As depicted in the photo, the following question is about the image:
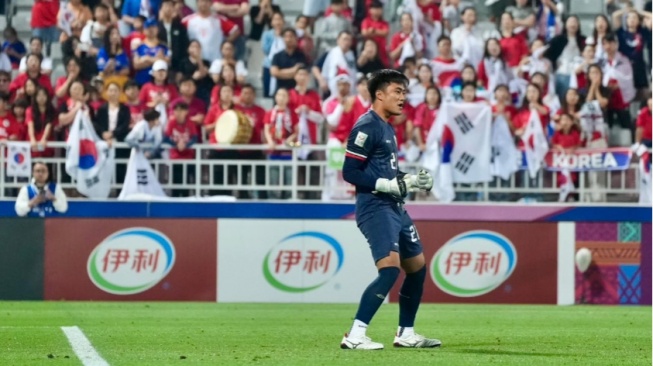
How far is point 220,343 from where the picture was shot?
10.6m

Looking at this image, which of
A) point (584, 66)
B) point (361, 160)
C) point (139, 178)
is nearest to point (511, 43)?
point (584, 66)

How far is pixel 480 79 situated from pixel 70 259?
6.51m

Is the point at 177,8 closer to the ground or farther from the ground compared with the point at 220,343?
farther from the ground

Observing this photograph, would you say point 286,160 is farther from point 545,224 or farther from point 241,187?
point 545,224

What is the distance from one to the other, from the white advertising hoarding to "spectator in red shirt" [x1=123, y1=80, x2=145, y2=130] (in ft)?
5.87

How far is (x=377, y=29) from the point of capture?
20.6 metres

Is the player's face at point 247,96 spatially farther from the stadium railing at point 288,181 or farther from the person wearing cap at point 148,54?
the person wearing cap at point 148,54

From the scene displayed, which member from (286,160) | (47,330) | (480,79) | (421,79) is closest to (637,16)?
(480,79)

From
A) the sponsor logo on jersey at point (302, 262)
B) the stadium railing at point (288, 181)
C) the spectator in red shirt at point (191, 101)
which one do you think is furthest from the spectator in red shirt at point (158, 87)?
the sponsor logo on jersey at point (302, 262)

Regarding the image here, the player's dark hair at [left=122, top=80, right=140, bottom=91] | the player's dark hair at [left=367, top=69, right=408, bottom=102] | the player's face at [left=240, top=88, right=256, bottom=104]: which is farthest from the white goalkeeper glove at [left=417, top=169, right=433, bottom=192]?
the player's dark hair at [left=122, top=80, right=140, bottom=91]

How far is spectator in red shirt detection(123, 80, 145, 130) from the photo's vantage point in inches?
711

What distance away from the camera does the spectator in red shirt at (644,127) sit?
18.2m

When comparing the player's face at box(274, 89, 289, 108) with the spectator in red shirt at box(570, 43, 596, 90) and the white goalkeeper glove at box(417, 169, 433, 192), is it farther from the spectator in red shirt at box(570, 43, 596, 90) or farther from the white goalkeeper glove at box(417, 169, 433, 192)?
the white goalkeeper glove at box(417, 169, 433, 192)

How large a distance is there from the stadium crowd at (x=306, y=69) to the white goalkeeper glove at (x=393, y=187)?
8.15m
